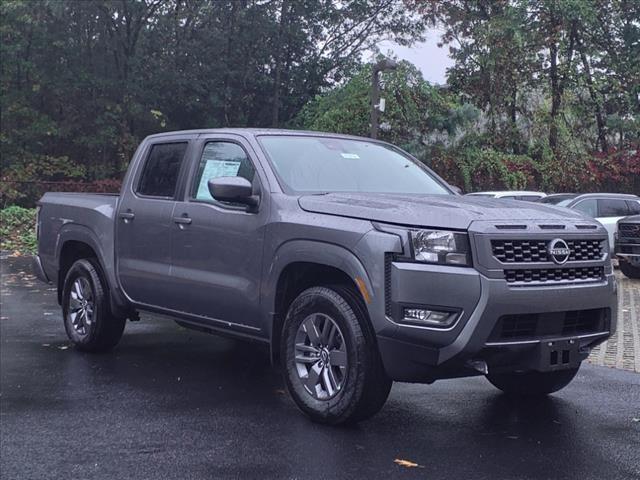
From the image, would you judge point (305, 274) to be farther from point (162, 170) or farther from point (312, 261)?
point (162, 170)

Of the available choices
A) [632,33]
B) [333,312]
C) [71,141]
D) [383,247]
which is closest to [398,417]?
[333,312]

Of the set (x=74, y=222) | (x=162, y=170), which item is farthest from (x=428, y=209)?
(x=74, y=222)

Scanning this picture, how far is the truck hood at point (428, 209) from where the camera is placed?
16.8ft

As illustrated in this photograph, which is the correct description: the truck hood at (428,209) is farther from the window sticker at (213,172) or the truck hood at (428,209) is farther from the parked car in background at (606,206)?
the parked car in background at (606,206)

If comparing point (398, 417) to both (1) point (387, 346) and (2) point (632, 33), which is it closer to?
(1) point (387, 346)

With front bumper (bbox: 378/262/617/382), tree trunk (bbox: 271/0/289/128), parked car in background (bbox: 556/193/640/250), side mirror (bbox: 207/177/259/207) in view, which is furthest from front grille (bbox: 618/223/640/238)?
tree trunk (bbox: 271/0/289/128)

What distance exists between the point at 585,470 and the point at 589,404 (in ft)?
5.39

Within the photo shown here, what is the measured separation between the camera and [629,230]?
51.3 ft

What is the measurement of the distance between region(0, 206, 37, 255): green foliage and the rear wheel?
1317 cm

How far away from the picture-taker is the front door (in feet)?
19.9

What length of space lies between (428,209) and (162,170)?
114 inches

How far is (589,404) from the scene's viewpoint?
249 inches

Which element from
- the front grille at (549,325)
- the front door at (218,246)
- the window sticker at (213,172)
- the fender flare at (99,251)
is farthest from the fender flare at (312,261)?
the fender flare at (99,251)

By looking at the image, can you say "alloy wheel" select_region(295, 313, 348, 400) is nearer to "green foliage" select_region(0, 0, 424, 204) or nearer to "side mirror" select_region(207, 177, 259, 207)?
"side mirror" select_region(207, 177, 259, 207)
